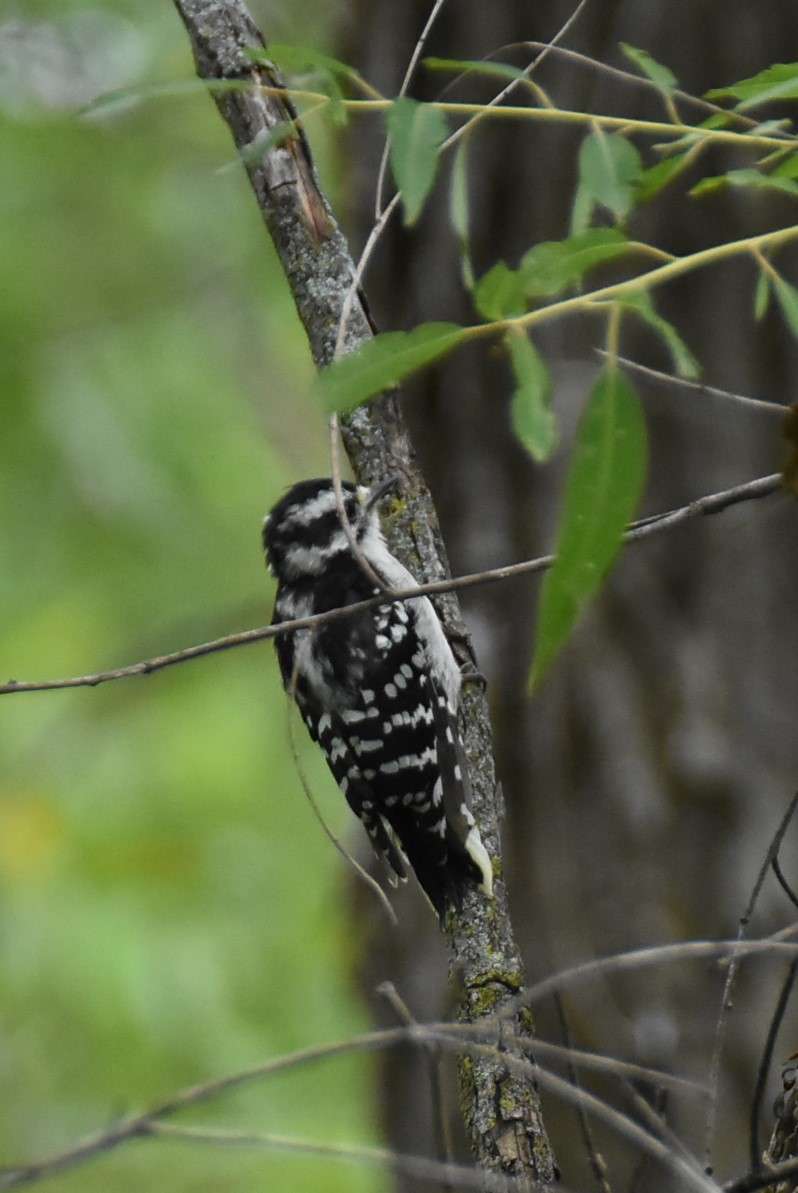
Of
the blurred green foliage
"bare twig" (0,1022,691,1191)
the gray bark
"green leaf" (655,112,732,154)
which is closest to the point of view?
"bare twig" (0,1022,691,1191)

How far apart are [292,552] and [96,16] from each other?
12.7ft

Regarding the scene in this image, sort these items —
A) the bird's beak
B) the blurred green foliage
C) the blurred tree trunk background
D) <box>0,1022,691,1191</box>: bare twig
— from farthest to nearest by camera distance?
the blurred green foliage, the blurred tree trunk background, the bird's beak, <box>0,1022,691,1191</box>: bare twig

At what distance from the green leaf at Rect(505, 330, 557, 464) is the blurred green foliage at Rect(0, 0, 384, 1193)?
476 cm

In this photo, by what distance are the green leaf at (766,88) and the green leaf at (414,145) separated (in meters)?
0.37

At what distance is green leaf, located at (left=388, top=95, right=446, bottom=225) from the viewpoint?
1918mm

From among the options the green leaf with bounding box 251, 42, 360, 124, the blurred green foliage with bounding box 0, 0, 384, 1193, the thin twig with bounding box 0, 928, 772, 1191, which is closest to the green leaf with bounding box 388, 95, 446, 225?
the green leaf with bounding box 251, 42, 360, 124

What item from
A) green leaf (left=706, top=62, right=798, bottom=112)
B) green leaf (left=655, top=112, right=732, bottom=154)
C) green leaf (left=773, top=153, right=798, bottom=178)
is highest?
green leaf (left=706, top=62, right=798, bottom=112)

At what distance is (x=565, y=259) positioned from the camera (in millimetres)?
1857

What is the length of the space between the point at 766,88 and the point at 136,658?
199 inches

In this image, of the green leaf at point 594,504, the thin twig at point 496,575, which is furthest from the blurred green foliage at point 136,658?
the green leaf at point 594,504

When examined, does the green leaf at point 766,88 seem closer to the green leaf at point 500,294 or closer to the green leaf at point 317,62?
the green leaf at point 500,294

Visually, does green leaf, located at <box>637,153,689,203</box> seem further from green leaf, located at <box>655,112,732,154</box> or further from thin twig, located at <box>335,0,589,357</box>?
thin twig, located at <box>335,0,589,357</box>

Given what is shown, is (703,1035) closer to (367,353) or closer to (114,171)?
(367,353)

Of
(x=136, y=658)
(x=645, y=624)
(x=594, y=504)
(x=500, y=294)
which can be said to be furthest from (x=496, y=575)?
(x=136, y=658)
